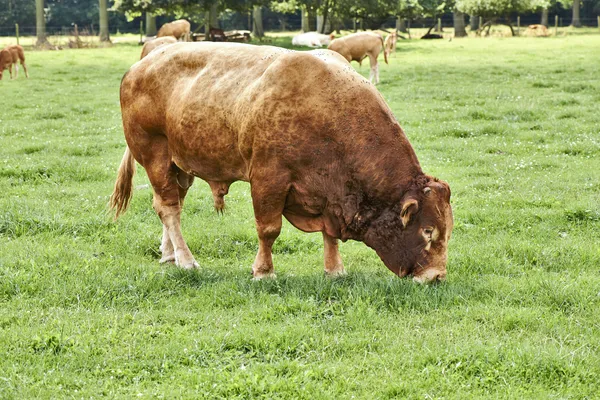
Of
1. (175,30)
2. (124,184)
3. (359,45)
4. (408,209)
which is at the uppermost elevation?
(175,30)

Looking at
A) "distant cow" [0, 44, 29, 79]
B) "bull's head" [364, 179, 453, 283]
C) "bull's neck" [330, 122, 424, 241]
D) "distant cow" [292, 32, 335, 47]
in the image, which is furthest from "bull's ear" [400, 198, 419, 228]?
"distant cow" [292, 32, 335, 47]

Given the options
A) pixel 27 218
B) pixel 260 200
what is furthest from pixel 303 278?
pixel 27 218

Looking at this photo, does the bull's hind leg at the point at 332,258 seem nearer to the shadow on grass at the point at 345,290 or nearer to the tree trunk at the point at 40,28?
the shadow on grass at the point at 345,290

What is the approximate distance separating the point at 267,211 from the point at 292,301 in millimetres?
857

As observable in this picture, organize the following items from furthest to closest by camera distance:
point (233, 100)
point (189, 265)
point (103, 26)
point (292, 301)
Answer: point (103, 26)
point (189, 265)
point (233, 100)
point (292, 301)

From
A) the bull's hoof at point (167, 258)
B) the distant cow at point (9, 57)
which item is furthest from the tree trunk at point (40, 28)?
the bull's hoof at point (167, 258)

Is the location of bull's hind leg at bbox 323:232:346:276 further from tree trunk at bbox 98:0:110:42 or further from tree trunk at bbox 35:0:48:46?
tree trunk at bbox 98:0:110:42

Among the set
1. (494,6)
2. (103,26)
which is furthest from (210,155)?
(494,6)

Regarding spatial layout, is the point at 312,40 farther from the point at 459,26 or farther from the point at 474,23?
the point at 474,23

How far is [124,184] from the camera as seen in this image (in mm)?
8133

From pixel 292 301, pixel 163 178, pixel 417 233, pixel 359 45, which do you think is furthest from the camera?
pixel 359 45

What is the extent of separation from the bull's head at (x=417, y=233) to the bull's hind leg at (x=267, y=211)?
783 millimetres

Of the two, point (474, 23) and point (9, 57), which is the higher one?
point (474, 23)

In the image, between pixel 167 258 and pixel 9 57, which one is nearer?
pixel 167 258
